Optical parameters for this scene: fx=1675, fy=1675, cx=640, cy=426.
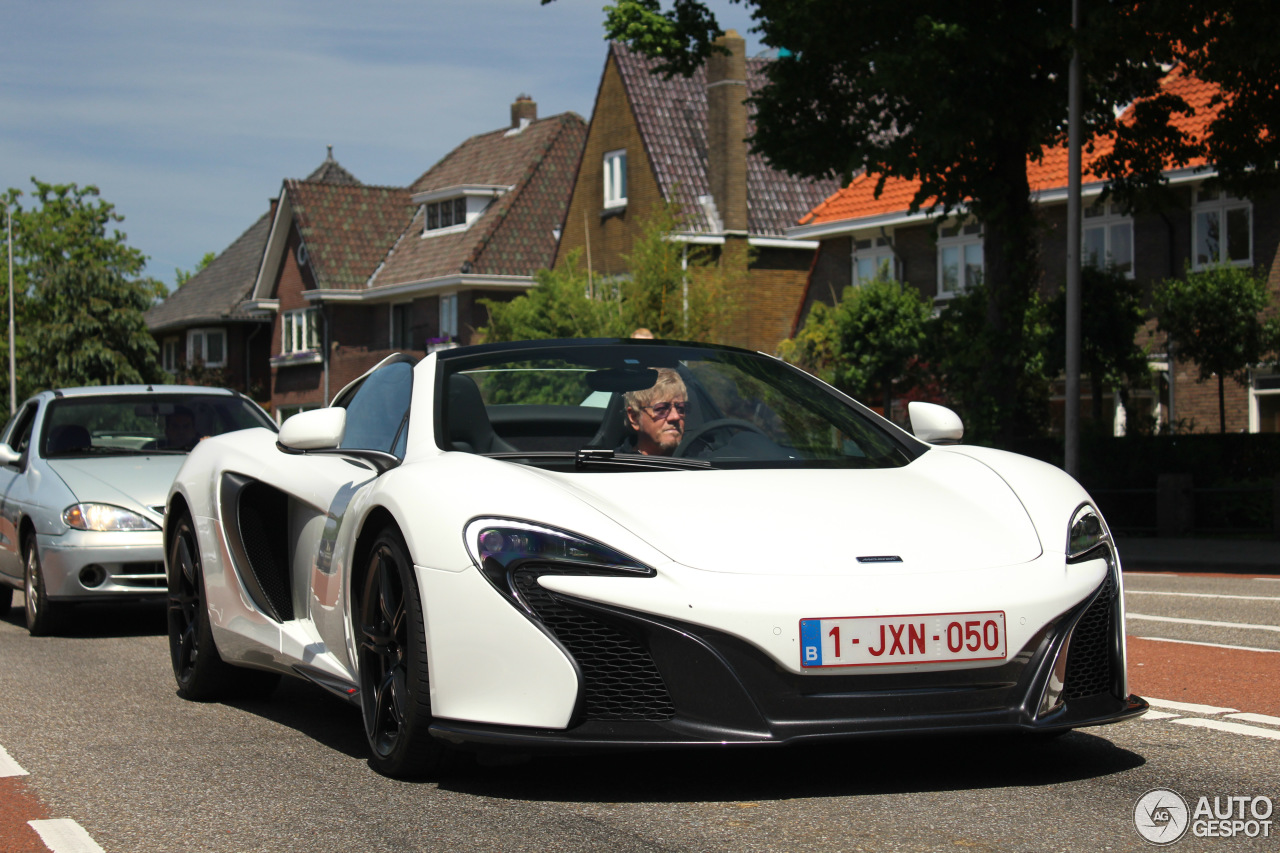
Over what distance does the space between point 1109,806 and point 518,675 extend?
64.3 inches

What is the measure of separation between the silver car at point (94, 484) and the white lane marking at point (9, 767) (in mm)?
3473

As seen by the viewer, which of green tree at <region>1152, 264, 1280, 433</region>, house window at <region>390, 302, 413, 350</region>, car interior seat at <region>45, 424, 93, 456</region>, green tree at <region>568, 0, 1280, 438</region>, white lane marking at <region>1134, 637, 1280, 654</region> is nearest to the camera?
white lane marking at <region>1134, 637, 1280, 654</region>

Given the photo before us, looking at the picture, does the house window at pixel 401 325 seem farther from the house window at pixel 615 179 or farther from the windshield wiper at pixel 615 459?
the windshield wiper at pixel 615 459

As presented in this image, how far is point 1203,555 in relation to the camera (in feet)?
57.5

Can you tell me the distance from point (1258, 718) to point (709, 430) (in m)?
2.27

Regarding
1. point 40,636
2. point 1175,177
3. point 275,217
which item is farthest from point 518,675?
point 275,217

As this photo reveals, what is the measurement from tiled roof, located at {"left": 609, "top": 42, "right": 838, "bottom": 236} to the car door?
29893 mm

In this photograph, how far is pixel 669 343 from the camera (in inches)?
242

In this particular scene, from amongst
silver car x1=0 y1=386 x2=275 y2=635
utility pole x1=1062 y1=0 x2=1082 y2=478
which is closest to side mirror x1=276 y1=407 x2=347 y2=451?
silver car x1=0 y1=386 x2=275 y2=635

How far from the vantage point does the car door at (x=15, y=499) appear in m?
10.8

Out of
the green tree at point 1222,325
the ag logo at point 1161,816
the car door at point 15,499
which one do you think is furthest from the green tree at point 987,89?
the ag logo at point 1161,816

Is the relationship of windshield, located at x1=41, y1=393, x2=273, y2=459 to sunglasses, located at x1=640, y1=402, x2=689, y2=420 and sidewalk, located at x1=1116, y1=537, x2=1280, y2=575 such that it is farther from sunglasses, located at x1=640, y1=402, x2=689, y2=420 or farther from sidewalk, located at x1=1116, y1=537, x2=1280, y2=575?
sidewalk, located at x1=1116, y1=537, x2=1280, y2=575

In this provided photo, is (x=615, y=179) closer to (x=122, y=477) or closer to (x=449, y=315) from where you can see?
(x=449, y=315)

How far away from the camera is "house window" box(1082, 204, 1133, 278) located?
33.0 metres
